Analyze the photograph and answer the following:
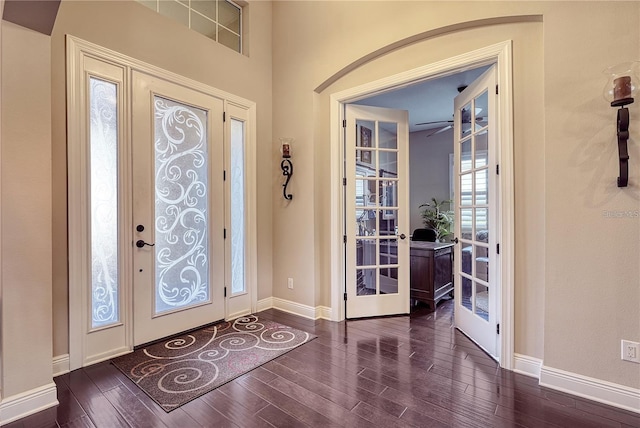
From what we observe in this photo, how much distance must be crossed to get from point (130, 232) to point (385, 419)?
8.10 ft

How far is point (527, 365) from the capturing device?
7.60 feet

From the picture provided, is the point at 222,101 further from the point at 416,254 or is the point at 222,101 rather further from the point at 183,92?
the point at 416,254

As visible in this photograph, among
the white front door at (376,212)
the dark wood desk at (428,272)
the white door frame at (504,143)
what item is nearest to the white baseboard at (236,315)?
the white front door at (376,212)

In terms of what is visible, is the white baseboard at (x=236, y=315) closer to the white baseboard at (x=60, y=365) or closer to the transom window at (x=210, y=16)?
the white baseboard at (x=60, y=365)

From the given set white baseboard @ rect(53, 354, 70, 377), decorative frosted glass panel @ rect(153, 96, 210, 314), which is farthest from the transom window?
white baseboard @ rect(53, 354, 70, 377)

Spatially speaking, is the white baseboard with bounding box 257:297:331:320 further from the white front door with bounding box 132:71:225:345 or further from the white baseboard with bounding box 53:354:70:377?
the white baseboard with bounding box 53:354:70:377

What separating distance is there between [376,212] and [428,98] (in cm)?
232

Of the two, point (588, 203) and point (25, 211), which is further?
point (588, 203)

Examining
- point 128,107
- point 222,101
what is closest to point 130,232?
point 128,107

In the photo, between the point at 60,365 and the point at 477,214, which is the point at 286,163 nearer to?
the point at 477,214

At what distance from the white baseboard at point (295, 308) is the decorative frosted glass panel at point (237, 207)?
0.39 metres

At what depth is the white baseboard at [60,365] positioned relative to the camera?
2.27 m

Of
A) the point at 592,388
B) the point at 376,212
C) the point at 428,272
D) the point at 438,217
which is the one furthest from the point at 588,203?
the point at 438,217

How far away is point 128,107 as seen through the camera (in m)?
2.68
